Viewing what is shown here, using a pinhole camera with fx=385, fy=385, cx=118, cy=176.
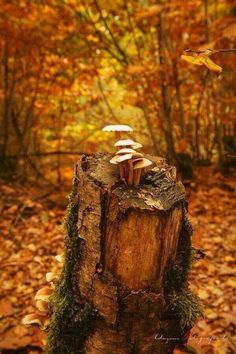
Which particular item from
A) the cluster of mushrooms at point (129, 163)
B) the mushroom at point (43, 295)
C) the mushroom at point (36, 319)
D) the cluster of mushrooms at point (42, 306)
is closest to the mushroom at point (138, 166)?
the cluster of mushrooms at point (129, 163)

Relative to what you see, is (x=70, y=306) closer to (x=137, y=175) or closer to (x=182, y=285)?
(x=182, y=285)

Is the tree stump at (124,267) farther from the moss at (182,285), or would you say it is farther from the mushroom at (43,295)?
the mushroom at (43,295)

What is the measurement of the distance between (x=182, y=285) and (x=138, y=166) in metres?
A: 0.67

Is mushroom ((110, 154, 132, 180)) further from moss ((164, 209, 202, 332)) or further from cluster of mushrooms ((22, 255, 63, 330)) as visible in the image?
cluster of mushrooms ((22, 255, 63, 330))

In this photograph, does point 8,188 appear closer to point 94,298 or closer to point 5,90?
A: point 5,90

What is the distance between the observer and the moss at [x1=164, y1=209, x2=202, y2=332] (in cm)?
190

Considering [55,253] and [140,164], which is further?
[55,253]

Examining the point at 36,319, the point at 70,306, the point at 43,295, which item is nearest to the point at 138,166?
the point at 70,306

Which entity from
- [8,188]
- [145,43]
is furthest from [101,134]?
[8,188]

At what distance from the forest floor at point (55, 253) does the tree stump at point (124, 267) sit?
1.09 ft

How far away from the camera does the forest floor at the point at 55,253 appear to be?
3238 mm

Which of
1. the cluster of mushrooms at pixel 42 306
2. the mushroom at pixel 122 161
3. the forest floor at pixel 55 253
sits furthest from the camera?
the forest floor at pixel 55 253

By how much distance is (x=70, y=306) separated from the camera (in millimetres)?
1977

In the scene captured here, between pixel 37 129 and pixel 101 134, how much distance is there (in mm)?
1752
